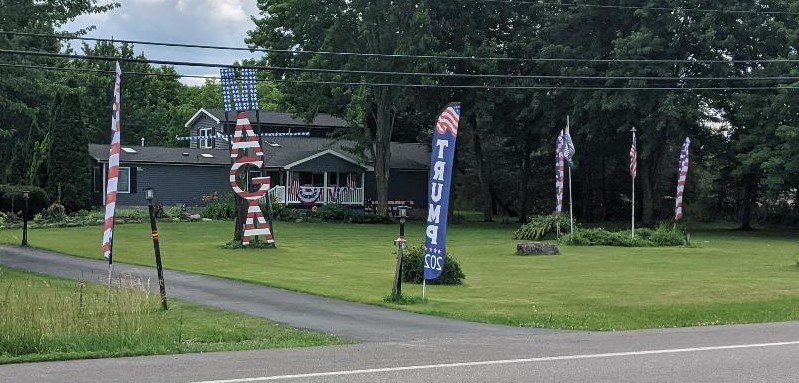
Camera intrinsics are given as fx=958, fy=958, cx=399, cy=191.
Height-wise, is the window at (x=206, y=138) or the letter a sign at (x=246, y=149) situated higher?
the window at (x=206, y=138)

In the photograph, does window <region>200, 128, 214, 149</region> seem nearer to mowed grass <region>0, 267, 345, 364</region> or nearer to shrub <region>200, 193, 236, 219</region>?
shrub <region>200, 193, 236, 219</region>

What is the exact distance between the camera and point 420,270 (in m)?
20.5

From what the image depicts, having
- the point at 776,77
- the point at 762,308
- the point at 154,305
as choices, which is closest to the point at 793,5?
the point at 776,77

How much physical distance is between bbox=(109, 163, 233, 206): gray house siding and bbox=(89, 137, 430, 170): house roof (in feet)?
1.49

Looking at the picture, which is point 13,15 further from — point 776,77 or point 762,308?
point 776,77

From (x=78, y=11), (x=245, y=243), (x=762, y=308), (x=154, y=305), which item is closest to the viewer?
(x=154, y=305)

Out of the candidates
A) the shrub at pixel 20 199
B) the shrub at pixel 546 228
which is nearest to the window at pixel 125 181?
the shrub at pixel 20 199

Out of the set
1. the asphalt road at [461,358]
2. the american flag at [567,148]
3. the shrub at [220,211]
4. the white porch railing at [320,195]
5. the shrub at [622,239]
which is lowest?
the asphalt road at [461,358]

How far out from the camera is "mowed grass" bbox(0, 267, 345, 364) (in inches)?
439

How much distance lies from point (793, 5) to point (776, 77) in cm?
374

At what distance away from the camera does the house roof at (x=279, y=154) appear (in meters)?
51.8

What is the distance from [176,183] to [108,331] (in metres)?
41.6

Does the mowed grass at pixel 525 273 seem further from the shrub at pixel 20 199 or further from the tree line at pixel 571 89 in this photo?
the tree line at pixel 571 89

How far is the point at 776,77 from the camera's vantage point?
41.8 metres
